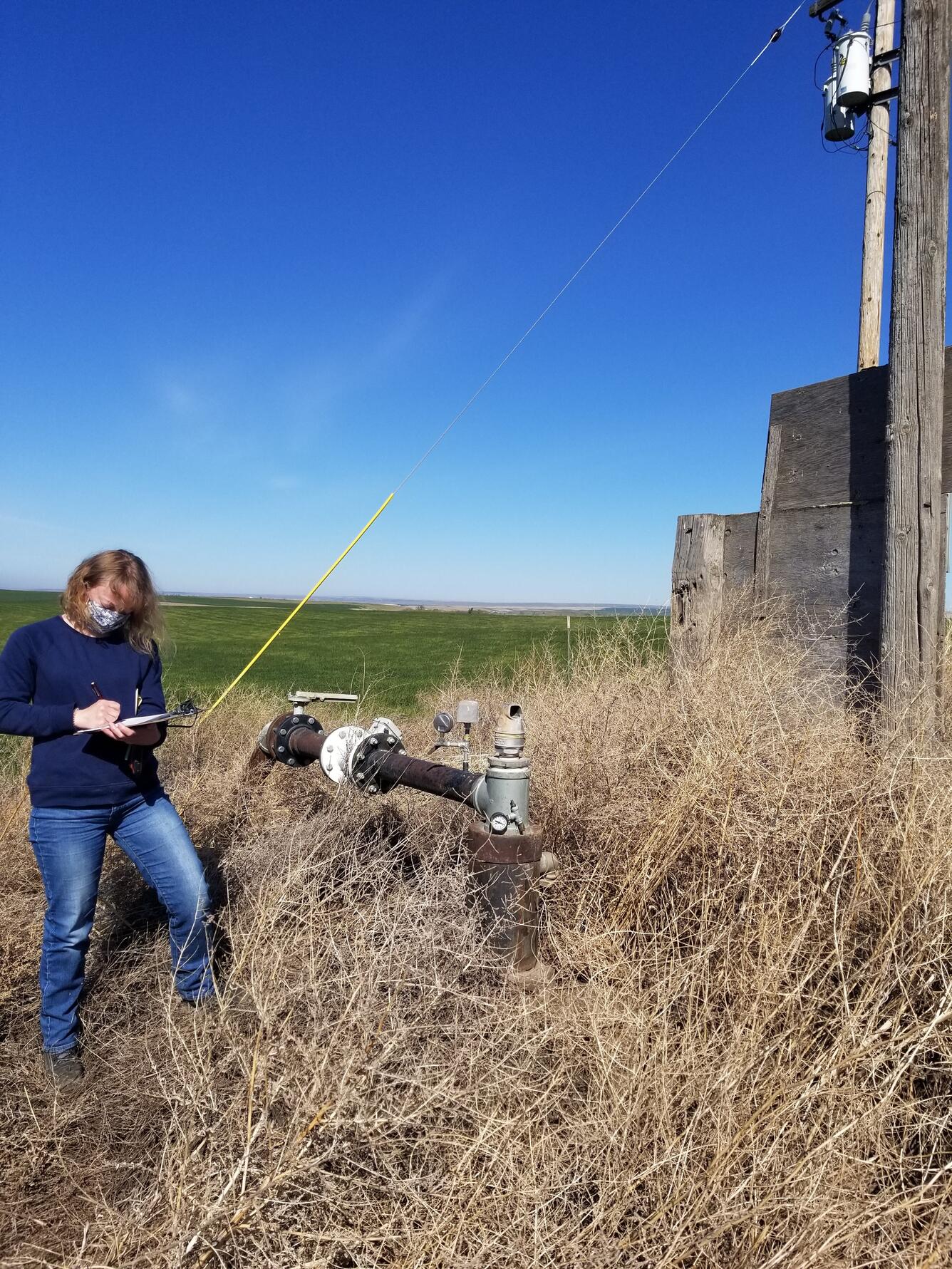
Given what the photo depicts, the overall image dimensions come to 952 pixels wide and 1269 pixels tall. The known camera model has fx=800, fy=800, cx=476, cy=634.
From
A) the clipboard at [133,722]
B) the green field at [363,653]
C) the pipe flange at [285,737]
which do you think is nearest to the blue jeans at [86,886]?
the clipboard at [133,722]

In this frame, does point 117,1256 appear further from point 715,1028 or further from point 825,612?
point 825,612

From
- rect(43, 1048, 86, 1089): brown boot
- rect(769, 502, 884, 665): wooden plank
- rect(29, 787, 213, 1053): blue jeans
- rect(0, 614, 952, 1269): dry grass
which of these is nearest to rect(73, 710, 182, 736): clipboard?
rect(29, 787, 213, 1053): blue jeans

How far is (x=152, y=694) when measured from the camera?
310 cm

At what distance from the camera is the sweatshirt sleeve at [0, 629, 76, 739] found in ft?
8.87

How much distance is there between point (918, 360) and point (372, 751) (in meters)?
3.09

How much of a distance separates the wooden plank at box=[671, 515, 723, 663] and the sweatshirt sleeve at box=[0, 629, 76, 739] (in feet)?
11.9

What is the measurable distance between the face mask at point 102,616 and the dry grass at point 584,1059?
106 centimetres

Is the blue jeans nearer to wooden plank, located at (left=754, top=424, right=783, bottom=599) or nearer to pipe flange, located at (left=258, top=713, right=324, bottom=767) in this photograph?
pipe flange, located at (left=258, top=713, right=324, bottom=767)

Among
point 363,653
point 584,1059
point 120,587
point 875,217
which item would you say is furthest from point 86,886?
point 363,653

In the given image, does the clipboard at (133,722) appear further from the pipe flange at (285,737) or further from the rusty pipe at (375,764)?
the pipe flange at (285,737)

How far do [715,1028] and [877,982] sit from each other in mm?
456

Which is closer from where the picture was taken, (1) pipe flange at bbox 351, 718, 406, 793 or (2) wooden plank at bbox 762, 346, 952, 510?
(1) pipe flange at bbox 351, 718, 406, 793

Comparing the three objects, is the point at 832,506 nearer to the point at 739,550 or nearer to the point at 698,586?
the point at 739,550

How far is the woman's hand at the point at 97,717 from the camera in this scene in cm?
273
